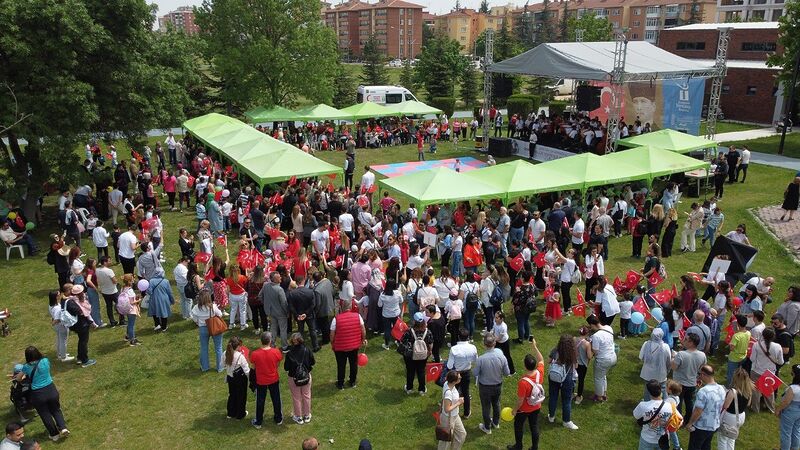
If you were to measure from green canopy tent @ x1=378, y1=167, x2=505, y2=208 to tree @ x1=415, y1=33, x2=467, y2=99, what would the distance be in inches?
1262

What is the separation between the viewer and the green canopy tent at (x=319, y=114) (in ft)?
88.8

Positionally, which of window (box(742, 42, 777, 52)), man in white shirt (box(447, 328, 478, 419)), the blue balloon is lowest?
the blue balloon

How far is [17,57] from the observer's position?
1405cm

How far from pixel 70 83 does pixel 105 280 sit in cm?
722

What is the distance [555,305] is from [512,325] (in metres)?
0.85

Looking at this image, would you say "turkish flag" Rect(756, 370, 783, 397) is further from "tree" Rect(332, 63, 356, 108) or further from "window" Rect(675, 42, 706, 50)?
"window" Rect(675, 42, 706, 50)

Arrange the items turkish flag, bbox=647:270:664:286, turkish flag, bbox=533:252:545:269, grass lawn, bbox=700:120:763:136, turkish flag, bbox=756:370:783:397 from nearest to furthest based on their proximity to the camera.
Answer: turkish flag, bbox=756:370:783:397
turkish flag, bbox=647:270:664:286
turkish flag, bbox=533:252:545:269
grass lawn, bbox=700:120:763:136

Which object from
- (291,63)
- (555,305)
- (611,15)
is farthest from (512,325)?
(611,15)

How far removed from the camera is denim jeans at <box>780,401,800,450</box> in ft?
21.0

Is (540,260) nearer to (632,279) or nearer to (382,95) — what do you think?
(632,279)

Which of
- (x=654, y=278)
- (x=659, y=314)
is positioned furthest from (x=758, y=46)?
(x=659, y=314)

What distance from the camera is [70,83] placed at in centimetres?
1447

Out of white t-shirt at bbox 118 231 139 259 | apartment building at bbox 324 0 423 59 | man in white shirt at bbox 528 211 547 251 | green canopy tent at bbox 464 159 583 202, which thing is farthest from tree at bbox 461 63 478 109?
apartment building at bbox 324 0 423 59

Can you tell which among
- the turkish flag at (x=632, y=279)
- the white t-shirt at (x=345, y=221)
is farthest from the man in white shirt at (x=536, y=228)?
the white t-shirt at (x=345, y=221)
